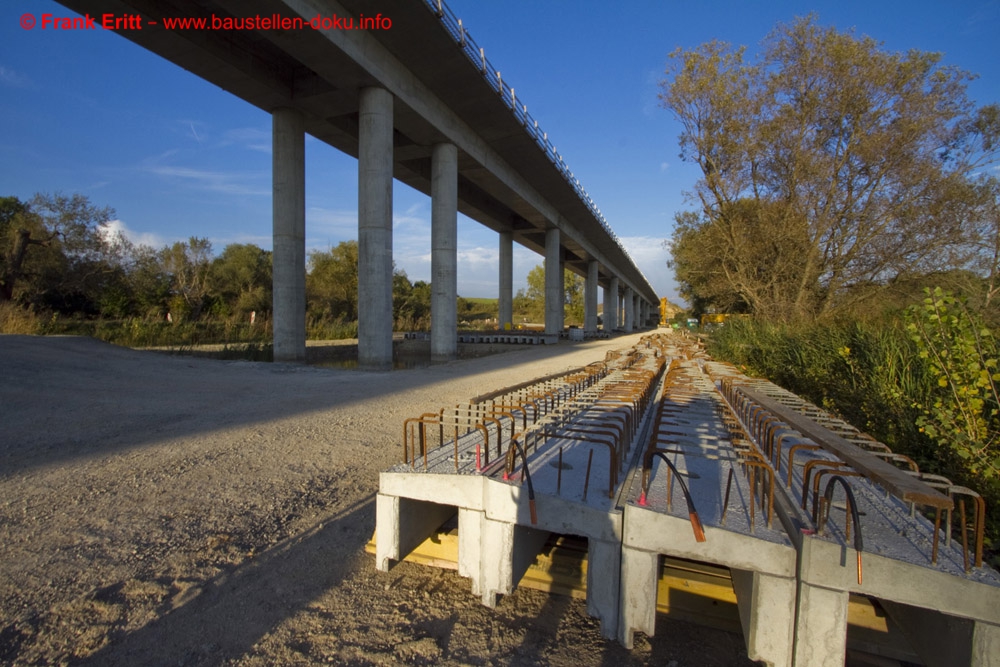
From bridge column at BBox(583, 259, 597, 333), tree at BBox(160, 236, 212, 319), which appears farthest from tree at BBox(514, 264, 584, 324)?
tree at BBox(160, 236, 212, 319)

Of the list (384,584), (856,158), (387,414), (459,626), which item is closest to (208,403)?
(387,414)

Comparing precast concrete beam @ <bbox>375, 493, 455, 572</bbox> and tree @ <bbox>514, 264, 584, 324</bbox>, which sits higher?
tree @ <bbox>514, 264, 584, 324</bbox>

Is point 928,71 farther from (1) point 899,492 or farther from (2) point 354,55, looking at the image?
(1) point 899,492

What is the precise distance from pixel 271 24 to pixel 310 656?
1465 centimetres

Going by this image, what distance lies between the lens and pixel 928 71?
1318 cm

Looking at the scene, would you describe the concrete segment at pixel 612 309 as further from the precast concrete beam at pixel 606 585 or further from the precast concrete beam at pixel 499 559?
the precast concrete beam at pixel 606 585

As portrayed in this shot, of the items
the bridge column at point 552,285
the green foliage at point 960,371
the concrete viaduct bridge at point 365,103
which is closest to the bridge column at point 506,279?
the bridge column at point 552,285

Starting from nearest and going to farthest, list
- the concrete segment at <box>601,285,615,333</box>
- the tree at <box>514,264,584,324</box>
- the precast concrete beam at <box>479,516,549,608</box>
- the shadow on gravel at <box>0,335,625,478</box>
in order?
the precast concrete beam at <box>479,516,549,608</box>, the shadow on gravel at <box>0,335,625,478</box>, the concrete segment at <box>601,285,615,333</box>, the tree at <box>514,264,584,324</box>

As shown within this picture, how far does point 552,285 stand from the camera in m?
33.7

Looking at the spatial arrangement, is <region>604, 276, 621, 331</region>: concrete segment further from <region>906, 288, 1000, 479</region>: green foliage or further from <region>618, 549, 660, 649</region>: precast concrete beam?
<region>618, 549, 660, 649</region>: precast concrete beam

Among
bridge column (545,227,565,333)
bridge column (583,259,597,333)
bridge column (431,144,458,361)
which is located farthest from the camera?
bridge column (583,259,597,333)

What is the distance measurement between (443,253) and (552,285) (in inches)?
604

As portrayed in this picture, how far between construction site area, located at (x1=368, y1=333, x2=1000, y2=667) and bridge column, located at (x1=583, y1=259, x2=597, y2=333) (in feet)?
128

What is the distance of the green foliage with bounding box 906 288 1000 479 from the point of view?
355cm
